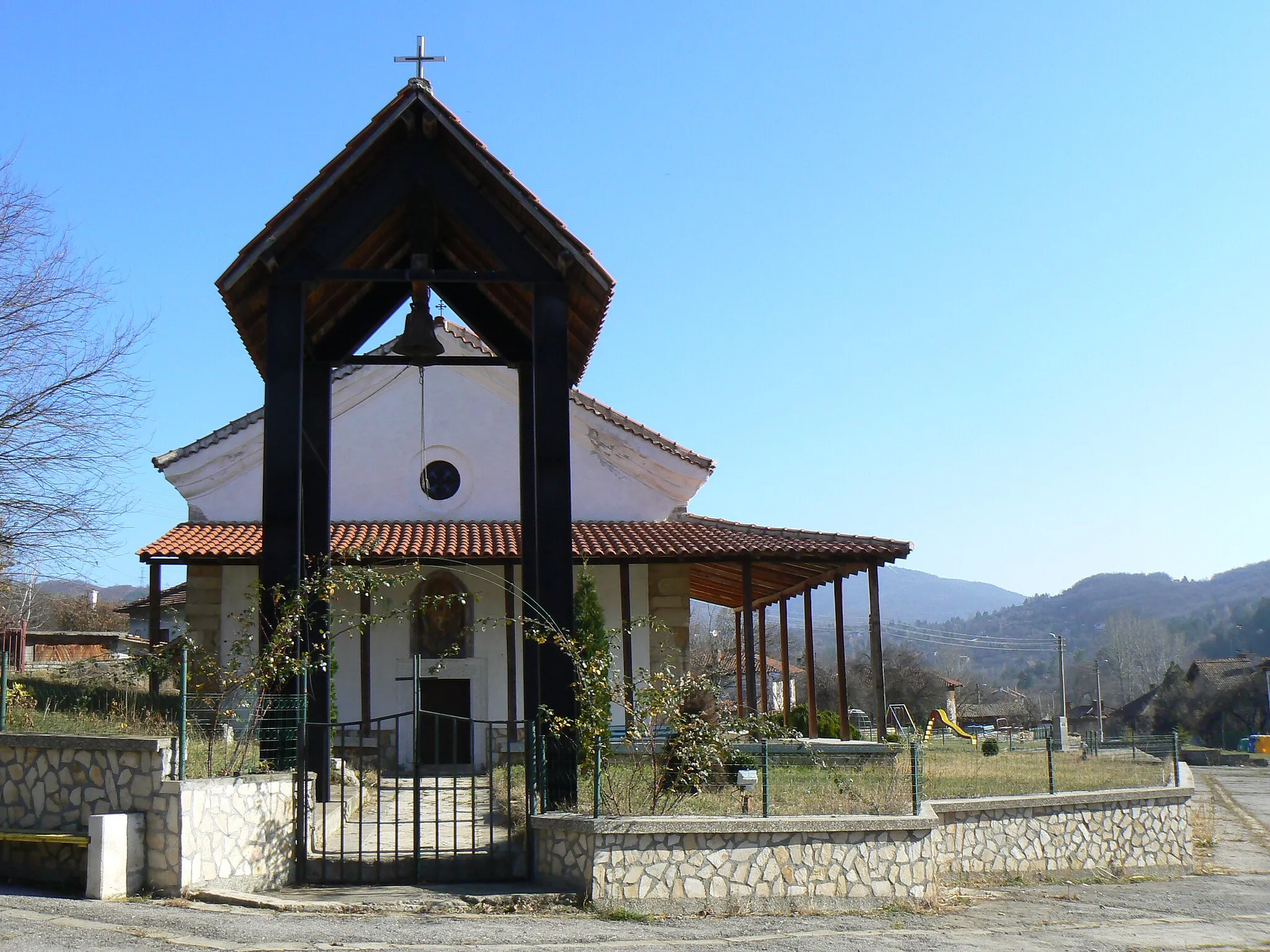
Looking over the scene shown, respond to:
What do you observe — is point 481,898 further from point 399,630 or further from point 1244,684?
point 1244,684

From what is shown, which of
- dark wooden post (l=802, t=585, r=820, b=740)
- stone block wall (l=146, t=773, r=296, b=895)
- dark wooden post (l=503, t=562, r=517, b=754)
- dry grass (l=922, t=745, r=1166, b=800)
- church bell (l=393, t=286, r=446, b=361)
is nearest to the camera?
stone block wall (l=146, t=773, r=296, b=895)

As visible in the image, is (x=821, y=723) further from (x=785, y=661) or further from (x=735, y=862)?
(x=735, y=862)

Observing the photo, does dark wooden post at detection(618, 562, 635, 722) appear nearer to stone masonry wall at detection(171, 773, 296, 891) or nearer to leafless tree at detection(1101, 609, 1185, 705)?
stone masonry wall at detection(171, 773, 296, 891)

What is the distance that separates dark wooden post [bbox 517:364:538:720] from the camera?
11.3 meters

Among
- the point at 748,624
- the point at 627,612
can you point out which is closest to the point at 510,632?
the point at 627,612

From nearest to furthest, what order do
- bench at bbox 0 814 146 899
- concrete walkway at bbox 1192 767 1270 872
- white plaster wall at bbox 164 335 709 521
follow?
bench at bbox 0 814 146 899, concrete walkway at bbox 1192 767 1270 872, white plaster wall at bbox 164 335 709 521

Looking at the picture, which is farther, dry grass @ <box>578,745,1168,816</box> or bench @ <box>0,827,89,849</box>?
dry grass @ <box>578,745,1168,816</box>

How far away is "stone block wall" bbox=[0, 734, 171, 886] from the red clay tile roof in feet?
28.3

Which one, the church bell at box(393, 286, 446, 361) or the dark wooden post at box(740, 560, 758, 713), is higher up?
the church bell at box(393, 286, 446, 361)

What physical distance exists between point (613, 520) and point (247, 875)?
13.2m

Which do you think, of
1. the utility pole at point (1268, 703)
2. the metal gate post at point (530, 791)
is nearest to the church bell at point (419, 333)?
the metal gate post at point (530, 791)

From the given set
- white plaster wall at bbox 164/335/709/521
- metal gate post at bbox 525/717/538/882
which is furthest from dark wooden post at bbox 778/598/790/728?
metal gate post at bbox 525/717/538/882

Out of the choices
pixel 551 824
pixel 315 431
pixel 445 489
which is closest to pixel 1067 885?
pixel 551 824

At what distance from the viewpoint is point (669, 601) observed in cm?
2155
